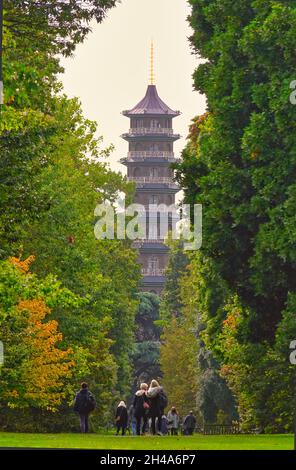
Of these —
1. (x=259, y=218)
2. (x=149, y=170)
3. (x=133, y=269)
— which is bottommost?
(x=259, y=218)

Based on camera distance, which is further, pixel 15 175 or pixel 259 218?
pixel 259 218

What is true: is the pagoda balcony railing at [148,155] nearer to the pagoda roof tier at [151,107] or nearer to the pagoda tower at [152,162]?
the pagoda tower at [152,162]

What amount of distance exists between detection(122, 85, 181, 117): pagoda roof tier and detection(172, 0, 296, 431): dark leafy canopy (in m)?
125

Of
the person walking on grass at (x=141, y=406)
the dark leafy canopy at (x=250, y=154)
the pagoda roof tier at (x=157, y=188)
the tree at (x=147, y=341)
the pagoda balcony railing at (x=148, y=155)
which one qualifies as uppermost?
the pagoda balcony railing at (x=148, y=155)

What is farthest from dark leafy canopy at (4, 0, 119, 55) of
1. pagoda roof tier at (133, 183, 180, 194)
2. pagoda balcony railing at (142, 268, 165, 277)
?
pagoda roof tier at (133, 183, 180, 194)

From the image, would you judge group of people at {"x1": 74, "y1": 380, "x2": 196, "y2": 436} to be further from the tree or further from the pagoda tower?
the pagoda tower

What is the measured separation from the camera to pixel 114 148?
6844 centimetres

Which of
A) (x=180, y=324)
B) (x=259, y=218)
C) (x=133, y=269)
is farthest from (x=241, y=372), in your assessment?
(x=180, y=324)

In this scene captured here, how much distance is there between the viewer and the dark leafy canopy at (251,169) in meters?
36.3

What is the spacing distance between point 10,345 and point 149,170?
124 metres

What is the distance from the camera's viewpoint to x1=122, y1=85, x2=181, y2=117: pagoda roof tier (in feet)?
551

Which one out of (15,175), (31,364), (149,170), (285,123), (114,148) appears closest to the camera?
(15,175)

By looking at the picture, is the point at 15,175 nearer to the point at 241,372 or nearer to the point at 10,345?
the point at 10,345

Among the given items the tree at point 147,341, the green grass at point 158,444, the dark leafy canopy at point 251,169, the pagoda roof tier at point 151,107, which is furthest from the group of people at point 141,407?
the pagoda roof tier at point 151,107
